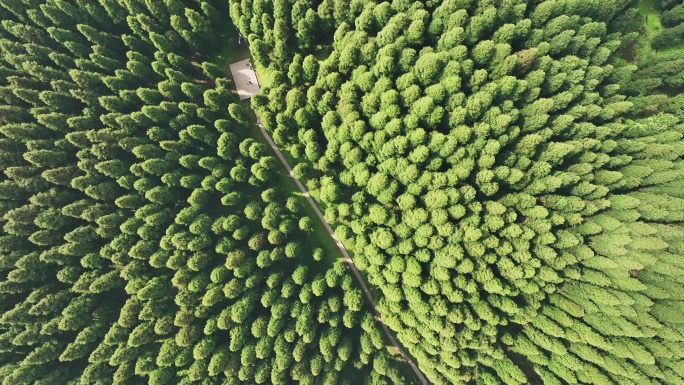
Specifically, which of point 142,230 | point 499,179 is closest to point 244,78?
point 142,230

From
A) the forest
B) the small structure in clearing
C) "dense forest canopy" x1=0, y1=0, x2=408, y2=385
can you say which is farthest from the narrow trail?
the small structure in clearing

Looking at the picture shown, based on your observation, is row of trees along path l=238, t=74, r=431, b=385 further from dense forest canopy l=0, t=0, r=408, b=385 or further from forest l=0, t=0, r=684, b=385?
dense forest canopy l=0, t=0, r=408, b=385

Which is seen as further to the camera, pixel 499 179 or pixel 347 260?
pixel 347 260

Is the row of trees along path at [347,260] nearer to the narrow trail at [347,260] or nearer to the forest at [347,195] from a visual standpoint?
the narrow trail at [347,260]

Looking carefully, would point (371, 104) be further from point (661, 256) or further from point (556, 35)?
point (661, 256)

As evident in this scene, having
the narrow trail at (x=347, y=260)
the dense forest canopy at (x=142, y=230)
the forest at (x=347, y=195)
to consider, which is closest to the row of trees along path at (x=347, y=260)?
the narrow trail at (x=347, y=260)

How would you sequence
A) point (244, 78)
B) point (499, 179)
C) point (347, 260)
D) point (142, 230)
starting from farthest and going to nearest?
1. point (244, 78)
2. point (347, 260)
3. point (142, 230)
4. point (499, 179)

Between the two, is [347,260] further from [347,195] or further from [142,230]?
[142,230]
